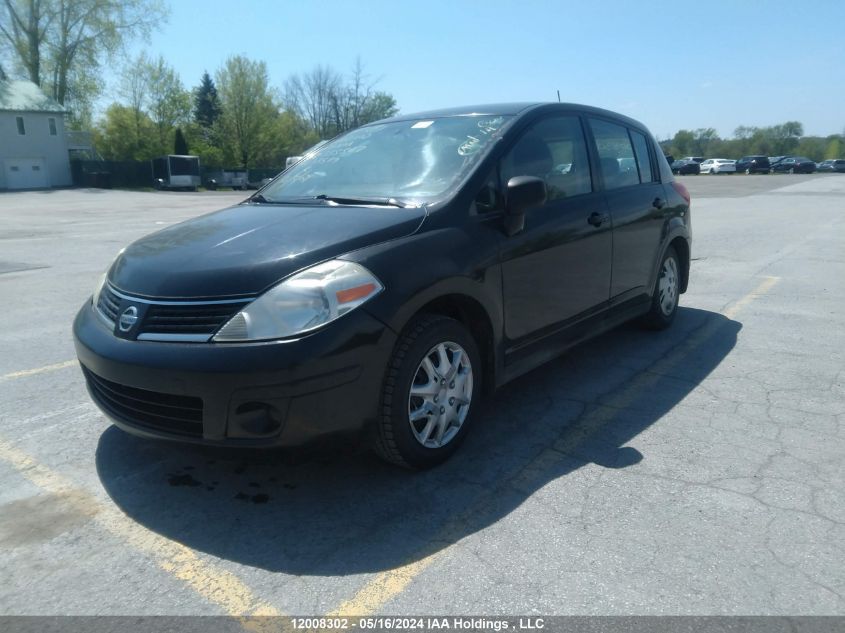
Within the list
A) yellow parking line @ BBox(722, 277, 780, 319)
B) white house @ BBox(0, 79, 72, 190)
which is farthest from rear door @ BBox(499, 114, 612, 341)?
white house @ BBox(0, 79, 72, 190)

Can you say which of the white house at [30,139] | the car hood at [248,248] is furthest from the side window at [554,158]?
the white house at [30,139]

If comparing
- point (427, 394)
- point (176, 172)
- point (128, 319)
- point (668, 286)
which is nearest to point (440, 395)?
point (427, 394)

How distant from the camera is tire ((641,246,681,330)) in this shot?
5.61 meters

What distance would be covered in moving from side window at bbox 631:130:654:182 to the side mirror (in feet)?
6.93

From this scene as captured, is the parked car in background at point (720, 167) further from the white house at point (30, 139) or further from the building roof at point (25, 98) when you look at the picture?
the building roof at point (25, 98)

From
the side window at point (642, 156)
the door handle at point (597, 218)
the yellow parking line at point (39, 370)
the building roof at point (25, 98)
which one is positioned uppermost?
the building roof at point (25, 98)

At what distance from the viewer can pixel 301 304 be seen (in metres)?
2.78

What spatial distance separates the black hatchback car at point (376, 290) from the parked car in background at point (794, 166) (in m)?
63.5

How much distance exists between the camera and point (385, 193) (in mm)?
3699

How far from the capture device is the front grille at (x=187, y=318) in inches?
110

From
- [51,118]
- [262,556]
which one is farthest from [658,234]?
[51,118]

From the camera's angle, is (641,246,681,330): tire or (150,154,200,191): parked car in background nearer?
(641,246,681,330): tire

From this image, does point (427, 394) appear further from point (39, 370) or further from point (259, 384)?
point (39, 370)

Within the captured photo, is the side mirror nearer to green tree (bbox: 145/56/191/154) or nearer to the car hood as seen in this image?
the car hood
